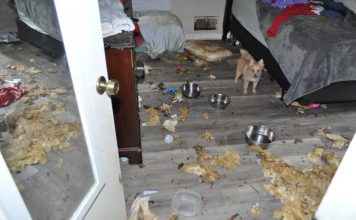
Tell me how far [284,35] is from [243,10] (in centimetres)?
116

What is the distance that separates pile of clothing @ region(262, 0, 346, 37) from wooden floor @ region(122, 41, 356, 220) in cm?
80

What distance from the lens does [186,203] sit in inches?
76.6

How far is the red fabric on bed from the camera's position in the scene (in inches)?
115

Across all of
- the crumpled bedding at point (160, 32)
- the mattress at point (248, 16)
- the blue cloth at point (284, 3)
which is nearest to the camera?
the blue cloth at point (284, 3)

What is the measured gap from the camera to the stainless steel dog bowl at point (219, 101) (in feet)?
9.64

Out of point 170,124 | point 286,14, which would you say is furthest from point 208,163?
point 286,14

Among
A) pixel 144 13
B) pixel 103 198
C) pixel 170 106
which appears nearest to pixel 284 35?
pixel 170 106

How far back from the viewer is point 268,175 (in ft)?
7.17

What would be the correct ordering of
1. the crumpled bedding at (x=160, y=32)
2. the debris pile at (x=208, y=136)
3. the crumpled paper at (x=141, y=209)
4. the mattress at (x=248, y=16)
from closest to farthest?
1. the crumpled paper at (x=141, y=209)
2. the debris pile at (x=208, y=136)
3. the mattress at (x=248, y=16)
4. the crumpled bedding at (x=160, y=32)

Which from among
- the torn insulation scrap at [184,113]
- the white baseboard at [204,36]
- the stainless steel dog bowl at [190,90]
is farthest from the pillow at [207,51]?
the torn insulation scrap at [184,113]

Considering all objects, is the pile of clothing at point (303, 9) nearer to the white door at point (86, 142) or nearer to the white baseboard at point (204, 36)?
the white baseboard at point (204, 36)

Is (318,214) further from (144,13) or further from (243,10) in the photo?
(144,13)

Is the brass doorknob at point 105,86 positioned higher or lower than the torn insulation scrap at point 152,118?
higher

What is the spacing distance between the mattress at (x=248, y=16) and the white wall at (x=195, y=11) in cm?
33
